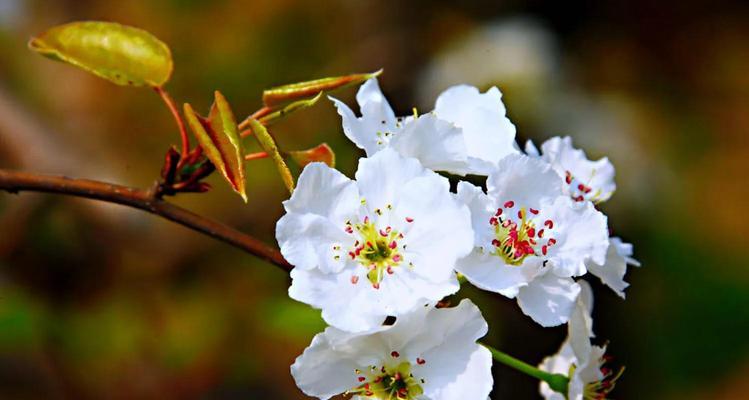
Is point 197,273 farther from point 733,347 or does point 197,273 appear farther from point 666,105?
point 666,105

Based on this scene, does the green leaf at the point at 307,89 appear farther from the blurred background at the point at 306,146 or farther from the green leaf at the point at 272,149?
the blurred background at the point at 306,146

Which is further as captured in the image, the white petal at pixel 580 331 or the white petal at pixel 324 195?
the white petal at pixel 580 331

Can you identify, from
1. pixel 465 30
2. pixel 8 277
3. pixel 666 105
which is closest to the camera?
pixel 8 277

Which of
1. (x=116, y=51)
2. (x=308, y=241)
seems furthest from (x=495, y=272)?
(x=116, y=51)

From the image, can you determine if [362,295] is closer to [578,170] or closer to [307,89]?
[307,89]

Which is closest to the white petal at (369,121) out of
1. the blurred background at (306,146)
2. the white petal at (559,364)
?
the white petal at (559,364)

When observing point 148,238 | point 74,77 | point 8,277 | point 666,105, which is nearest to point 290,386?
point 148,238

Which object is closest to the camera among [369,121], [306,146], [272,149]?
[272,149]

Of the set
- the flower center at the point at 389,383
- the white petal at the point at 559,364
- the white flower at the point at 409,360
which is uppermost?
the white flower at the point at 409,360
